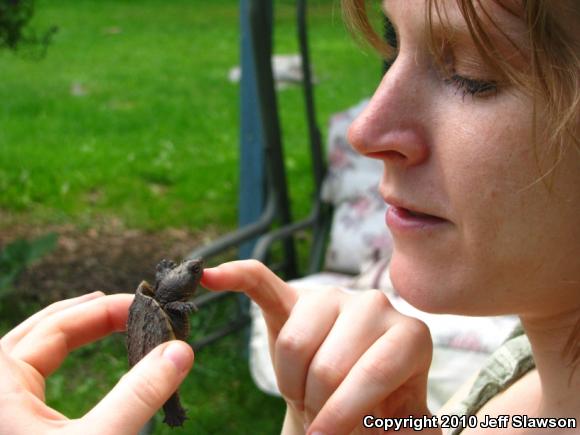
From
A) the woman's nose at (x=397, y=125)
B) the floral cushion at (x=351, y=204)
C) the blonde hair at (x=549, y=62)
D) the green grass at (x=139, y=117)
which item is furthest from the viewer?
the green grass at (x=139, y=117)

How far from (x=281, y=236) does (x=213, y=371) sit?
695mm

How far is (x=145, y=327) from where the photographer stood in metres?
1.10

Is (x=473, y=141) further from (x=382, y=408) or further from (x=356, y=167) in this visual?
(x=356, y=167)

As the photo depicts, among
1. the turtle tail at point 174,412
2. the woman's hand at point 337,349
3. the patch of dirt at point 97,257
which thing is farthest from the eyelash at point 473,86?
the patch of dirt at point 97,257

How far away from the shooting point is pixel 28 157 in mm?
6375

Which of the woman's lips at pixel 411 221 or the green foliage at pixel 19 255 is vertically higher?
the woman's lips at pixel 411 221

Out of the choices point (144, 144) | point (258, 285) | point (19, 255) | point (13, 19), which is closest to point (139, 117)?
point (144, 144)

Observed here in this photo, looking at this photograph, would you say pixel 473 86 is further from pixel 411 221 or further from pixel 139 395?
pixel 139 395

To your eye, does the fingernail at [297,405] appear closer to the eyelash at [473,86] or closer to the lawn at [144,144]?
the eyelash at [473,86]

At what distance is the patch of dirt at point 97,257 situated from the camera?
453 cm

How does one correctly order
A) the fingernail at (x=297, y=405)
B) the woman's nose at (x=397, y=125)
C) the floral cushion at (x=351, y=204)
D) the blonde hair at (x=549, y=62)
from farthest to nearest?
the floral cushion at (x=351, y=204) < the fingernail at (x=297, y=405) < the woman's nose at (x=397, y=125) < the blonde hair at (x=549, y=62)

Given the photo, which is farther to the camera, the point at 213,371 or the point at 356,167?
the point at 356,167

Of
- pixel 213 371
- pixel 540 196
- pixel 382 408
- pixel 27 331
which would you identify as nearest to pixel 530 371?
pixel 382 408

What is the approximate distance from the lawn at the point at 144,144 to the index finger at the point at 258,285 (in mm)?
579
